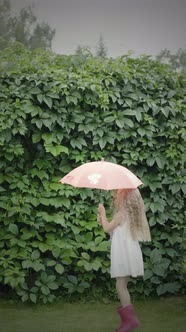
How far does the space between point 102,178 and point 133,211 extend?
0.40 metres

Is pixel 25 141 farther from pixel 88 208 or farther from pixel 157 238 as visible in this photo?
pixel 157 238

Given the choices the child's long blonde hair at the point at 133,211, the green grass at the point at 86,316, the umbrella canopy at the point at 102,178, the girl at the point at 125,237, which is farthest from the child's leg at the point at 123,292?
the umbrella canopy at the point at 102,178

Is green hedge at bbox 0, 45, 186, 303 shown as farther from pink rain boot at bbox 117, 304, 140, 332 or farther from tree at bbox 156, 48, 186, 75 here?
pink rain boot at bbox 117, 304, 140, 332

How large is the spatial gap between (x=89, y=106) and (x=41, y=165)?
835 millimetres

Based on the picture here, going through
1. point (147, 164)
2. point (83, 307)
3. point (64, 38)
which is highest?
point (64, 38)

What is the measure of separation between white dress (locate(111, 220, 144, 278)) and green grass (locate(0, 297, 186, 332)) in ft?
2.62

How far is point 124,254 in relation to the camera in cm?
356

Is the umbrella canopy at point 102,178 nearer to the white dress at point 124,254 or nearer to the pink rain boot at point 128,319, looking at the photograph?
the white dress at point 124,254

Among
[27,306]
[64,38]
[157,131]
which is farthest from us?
[64,38]

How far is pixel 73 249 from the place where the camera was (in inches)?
193

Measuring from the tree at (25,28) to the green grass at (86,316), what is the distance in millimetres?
3606

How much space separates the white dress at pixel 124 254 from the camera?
3531mm

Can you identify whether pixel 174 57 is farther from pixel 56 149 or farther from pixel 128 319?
pixel 128 319

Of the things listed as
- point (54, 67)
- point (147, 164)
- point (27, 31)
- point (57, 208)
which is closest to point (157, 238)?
point (147, 164)
